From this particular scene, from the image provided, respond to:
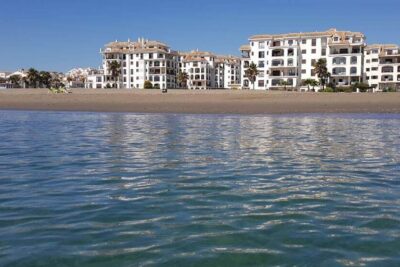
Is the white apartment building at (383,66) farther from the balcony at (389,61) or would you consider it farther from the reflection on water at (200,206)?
the reflection on water at (200,206)

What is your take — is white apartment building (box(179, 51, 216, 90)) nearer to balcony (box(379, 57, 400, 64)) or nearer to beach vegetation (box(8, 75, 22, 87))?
balcony (box(379, 57, 400, 64))

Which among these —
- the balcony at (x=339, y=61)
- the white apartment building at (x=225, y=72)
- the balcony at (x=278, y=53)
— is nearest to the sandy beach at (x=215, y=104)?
the balcony at (x=339, y=61)

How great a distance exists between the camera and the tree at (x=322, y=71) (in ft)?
349

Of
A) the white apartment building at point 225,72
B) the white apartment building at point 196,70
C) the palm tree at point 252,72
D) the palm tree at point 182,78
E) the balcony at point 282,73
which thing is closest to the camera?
the palm tree at point 252,72

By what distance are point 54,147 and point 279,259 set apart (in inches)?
537

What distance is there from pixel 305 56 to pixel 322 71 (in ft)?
43.9

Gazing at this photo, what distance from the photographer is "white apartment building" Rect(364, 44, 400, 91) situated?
125312mm

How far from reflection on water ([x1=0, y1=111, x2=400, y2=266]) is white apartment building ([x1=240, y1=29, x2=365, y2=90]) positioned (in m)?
102

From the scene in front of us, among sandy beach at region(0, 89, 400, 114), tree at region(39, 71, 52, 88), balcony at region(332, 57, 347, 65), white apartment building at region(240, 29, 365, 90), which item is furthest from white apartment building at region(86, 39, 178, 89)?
sandy beach at region(0, 89, 400, 114)

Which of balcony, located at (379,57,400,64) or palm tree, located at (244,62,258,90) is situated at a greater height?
balcony, located at (379,57,400,64)

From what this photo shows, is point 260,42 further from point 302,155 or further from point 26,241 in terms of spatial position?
point 26,241

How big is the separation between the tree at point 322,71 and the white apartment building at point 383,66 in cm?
2172

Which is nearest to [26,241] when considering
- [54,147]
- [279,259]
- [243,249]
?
[243,249]

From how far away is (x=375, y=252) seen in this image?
234 inches
